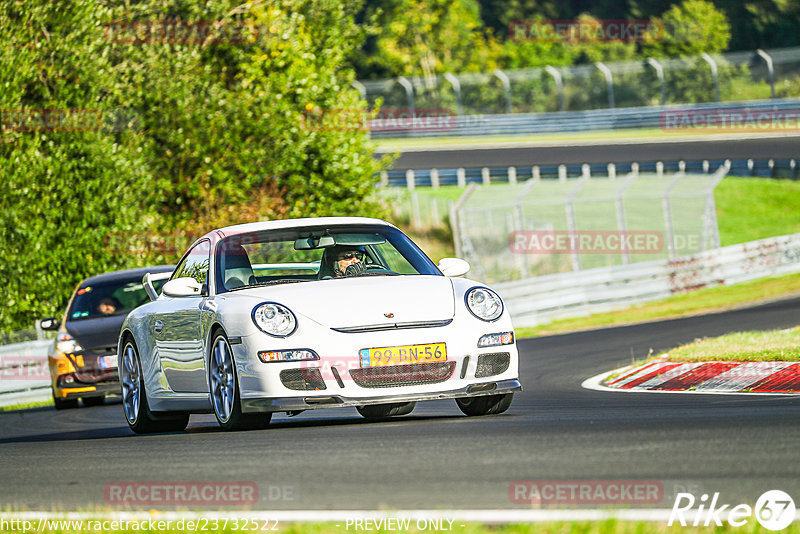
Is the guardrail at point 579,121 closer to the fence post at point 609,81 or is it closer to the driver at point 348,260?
the fence post at point 609,81

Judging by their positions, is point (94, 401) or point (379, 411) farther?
point (94, 401)

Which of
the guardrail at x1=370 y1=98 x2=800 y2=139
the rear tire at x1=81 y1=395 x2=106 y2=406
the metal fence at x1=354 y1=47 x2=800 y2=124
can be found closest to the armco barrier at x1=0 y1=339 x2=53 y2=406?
the rear tire at x1=81 y1=395 x2=106 y2=406

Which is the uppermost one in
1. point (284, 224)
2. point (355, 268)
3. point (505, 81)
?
point (284, 224)

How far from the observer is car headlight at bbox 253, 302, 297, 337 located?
8.27m

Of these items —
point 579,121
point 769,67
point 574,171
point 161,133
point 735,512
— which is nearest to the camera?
point 735,512

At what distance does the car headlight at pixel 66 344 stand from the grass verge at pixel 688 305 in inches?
372

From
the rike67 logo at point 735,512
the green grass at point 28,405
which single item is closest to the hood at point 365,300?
the rike67 logo at point 735,512

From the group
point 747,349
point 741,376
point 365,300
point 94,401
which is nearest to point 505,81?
point 94,401

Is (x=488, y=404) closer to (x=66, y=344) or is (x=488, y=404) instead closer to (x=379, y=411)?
(x=379, y=411)

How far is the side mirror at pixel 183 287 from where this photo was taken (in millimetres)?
9266

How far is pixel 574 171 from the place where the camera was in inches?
1781

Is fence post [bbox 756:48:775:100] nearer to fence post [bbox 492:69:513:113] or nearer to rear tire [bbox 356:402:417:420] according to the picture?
fence post [bbox 492:69:513:113]

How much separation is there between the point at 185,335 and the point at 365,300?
1.71 metres

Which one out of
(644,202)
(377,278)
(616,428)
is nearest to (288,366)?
(377,278)
